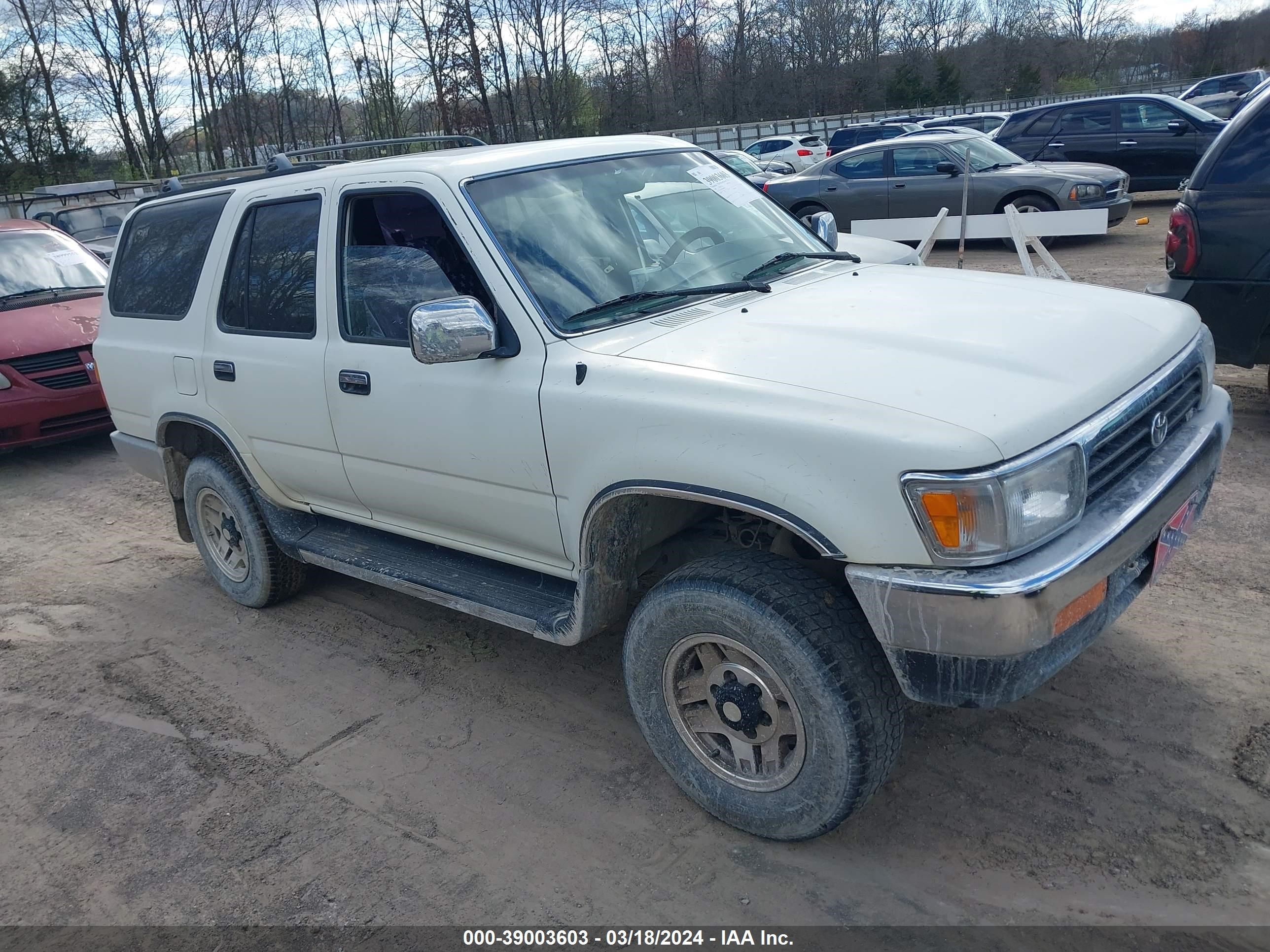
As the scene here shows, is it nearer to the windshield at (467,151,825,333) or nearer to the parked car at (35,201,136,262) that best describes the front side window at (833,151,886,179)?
the parked car at (35,201,136,262)

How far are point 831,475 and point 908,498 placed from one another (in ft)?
0.67

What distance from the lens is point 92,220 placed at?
46.0 ft

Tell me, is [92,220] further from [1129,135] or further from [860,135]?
[860,135]

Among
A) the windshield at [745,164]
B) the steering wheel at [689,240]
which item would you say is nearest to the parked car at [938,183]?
the windshield at [745,164]

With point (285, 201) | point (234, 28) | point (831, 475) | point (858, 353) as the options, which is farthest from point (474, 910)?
point (234, 28)

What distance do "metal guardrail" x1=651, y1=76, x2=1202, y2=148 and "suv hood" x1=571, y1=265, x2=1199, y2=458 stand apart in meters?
30.7

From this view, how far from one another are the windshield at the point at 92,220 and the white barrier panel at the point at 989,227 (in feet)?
32.6

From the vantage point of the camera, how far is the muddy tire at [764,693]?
274cm

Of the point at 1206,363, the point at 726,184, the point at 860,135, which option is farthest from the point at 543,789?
the point at 860,135

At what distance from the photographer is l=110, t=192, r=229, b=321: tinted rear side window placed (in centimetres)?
474

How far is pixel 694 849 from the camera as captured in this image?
10.2 feet

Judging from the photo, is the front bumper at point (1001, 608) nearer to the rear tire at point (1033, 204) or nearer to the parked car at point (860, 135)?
the rear tire at point (1033, 204)

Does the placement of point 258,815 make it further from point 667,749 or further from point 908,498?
point 908,498

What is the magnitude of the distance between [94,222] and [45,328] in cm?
677
